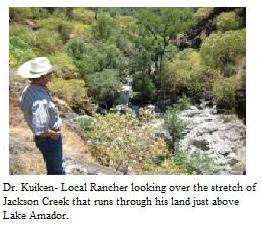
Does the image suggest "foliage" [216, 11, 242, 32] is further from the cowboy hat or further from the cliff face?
the cowboy hat

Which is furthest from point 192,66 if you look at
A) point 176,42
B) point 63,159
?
point 63,159

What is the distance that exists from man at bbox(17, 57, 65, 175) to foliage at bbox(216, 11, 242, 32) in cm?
182

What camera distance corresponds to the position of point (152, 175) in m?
9.27

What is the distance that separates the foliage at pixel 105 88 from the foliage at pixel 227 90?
93 centimetres

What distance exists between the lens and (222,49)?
966 cm

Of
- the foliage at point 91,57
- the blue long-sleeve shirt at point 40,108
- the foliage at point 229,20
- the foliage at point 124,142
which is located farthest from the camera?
the foliage at point 91,57

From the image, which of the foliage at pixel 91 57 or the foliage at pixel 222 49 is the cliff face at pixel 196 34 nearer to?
the foliage at pixel 222 49

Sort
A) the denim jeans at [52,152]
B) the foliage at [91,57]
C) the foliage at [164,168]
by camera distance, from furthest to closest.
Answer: the foliage at [91,57]
the foliage at [164,168]
the denim jeans at [52,152]

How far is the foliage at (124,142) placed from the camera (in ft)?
30.9

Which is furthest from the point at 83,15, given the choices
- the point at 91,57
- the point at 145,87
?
the point at 145,87

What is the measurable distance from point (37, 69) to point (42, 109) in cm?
36

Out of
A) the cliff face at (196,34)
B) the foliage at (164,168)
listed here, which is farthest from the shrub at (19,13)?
the foliage at (164,168)
